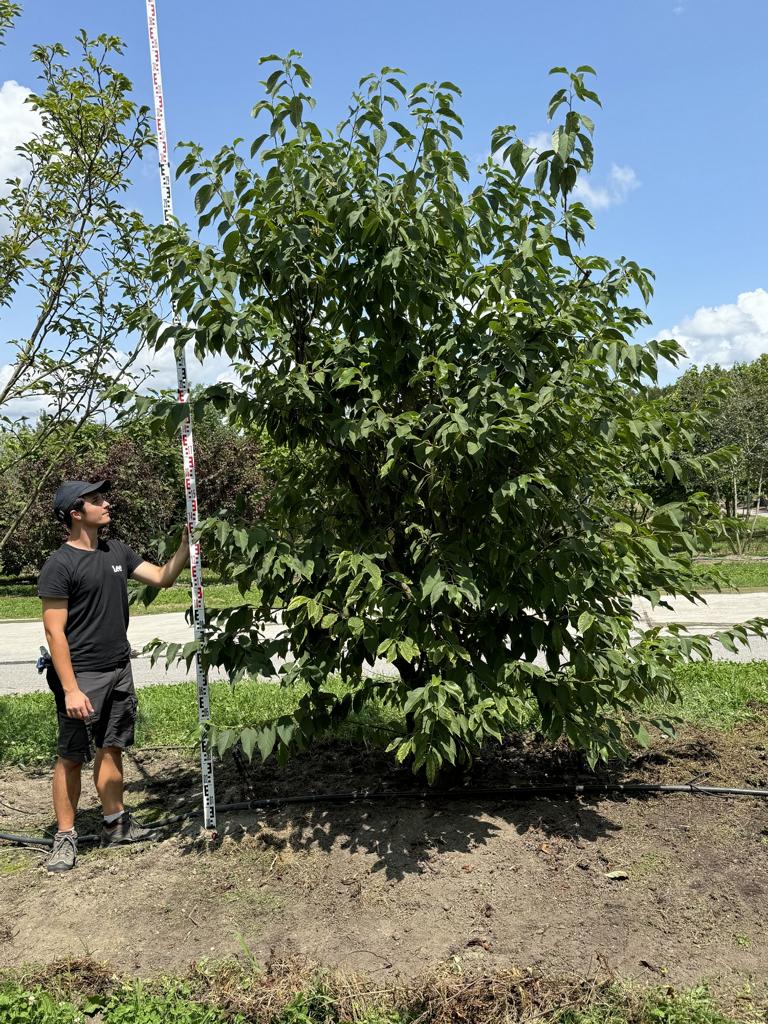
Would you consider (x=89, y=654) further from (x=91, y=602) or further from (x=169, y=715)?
(x=169, y=715)

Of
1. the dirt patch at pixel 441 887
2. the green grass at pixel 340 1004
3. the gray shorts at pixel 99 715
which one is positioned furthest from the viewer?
the gray shorts at pixel 99 715

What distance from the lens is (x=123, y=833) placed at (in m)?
4.16

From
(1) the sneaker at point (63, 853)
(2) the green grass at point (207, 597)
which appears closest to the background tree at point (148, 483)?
(2) the green grass at point (207, 597)

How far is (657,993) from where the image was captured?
8.91 ft

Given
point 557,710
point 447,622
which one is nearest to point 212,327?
point 447,622

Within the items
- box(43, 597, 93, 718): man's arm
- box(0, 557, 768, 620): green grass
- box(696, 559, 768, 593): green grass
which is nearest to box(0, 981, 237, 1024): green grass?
box(43, 597, 93, 718): man's arm

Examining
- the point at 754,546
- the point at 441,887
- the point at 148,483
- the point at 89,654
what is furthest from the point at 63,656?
the point at 754,546

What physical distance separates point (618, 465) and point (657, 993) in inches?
87.3

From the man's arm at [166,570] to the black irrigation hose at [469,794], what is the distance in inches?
50.3

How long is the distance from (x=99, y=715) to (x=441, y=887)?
1911 mm

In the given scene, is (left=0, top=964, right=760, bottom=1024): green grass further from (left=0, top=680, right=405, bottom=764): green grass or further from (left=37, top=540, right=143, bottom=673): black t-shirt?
(left=0, top=680, right=405, bottom=764): green grass

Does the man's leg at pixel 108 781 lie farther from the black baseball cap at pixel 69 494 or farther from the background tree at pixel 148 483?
the background tree at pixel 148 483

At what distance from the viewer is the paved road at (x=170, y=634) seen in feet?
31.8

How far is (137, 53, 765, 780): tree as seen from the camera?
337 centimetres
